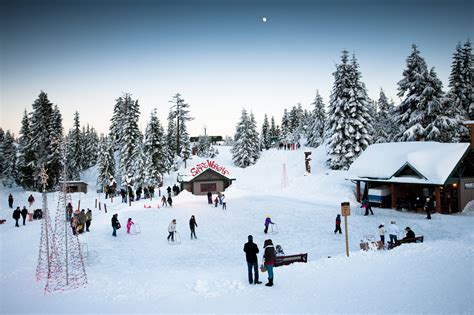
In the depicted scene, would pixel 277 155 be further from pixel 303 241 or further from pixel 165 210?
pixel 303 241

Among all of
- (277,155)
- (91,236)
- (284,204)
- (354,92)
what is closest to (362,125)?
(354,92)

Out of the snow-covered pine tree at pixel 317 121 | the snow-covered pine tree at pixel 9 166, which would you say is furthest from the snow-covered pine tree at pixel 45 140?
the snow-covered pine tree at pixel 317 121

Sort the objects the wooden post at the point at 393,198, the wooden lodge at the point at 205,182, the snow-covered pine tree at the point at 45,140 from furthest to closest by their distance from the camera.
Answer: the snow-covered pine tree at the point at 45,140
the wooden lodge at the point at 205,182
the wooden post at the point at 393,198

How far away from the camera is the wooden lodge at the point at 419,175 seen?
930 inches

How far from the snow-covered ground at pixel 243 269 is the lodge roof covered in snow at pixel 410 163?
2.93 metres

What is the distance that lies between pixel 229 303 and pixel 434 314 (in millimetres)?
5309

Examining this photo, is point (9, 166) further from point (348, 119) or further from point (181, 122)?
point (348, 119)

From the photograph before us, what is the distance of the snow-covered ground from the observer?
8.66 m

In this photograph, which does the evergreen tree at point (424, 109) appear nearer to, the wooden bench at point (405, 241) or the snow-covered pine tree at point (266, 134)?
the wooden bench at point (405, 241)

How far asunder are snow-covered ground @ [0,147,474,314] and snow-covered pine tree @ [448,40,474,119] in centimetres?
2336

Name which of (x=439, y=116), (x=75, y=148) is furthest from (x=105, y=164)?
(x=439, y=116)

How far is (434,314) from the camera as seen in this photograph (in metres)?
7.90

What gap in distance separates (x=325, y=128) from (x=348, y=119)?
7879 mm

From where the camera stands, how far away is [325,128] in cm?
4656
